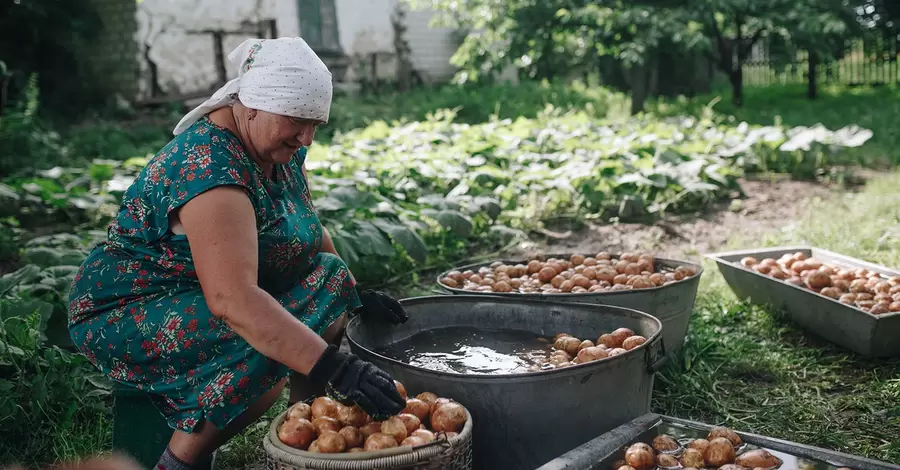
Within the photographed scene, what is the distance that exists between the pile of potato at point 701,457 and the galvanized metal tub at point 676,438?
34mm

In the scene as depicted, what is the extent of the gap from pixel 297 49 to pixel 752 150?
6.42 m

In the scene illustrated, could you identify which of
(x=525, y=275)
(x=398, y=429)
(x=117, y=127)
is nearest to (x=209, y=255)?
(x=398, y=429)

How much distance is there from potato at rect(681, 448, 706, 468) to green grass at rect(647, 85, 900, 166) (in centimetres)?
661

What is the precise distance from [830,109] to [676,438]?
11.7m

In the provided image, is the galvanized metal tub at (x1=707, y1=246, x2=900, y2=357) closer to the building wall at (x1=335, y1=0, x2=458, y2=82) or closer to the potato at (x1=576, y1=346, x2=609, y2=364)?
the potato at (x1=576, y1=346, x2=609, y2=364)

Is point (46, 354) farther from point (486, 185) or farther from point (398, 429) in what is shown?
point (486, 185)

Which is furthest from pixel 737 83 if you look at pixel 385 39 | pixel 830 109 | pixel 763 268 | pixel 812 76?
pixel 763 268

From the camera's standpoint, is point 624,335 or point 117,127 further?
point 117,127

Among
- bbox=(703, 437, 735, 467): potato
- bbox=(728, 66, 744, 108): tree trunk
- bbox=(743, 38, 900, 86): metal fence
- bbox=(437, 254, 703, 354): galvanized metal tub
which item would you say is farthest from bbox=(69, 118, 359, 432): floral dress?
bbox=(743, 38, 900, 86): metal fence

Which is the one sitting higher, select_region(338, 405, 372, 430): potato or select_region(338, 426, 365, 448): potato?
select_region(338, 405, 372, 430): potato

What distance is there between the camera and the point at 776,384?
3201 millimetres

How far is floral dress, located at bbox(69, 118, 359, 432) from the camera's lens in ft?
7.16

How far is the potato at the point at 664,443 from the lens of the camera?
7.03 ft

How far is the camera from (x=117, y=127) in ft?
36.4
